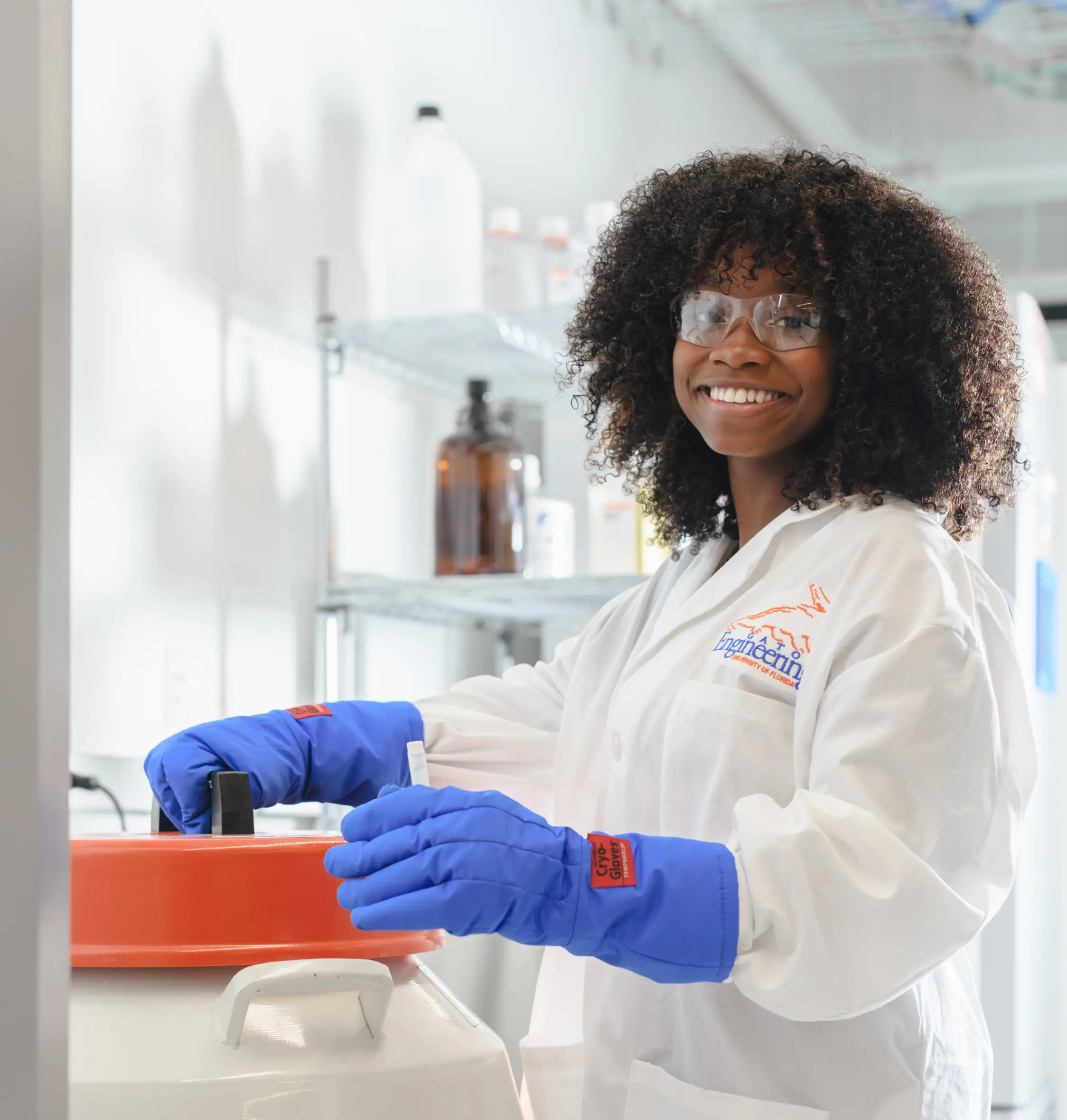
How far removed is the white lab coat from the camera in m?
0.72

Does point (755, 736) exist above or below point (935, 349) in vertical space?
below

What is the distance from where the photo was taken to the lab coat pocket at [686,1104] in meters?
0.85

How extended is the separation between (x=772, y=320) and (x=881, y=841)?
424 mm

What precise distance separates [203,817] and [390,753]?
0.63ft

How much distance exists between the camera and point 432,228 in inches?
73.2

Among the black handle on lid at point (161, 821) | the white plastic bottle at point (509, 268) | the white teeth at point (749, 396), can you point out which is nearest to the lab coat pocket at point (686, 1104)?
the black handle on lid at point (161, 821)

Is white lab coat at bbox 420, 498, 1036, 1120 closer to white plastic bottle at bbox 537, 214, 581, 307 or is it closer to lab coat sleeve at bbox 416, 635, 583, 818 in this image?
lab coat sleeve at bbox 416, 635, 583, 818

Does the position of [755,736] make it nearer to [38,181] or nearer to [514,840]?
[514,840]

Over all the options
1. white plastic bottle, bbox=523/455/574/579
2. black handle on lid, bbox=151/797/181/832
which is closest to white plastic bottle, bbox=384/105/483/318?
white plastic bottle, bbox=523/455/574/579

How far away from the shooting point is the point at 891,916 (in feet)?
2.35

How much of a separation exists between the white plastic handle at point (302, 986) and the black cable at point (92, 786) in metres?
0.63

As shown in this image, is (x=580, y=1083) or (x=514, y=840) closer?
(x=514, y=840)

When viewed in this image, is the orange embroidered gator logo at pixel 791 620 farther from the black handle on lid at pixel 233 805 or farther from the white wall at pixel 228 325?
the white wall at pixel 228 325

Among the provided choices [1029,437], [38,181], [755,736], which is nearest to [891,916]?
[755,736]
